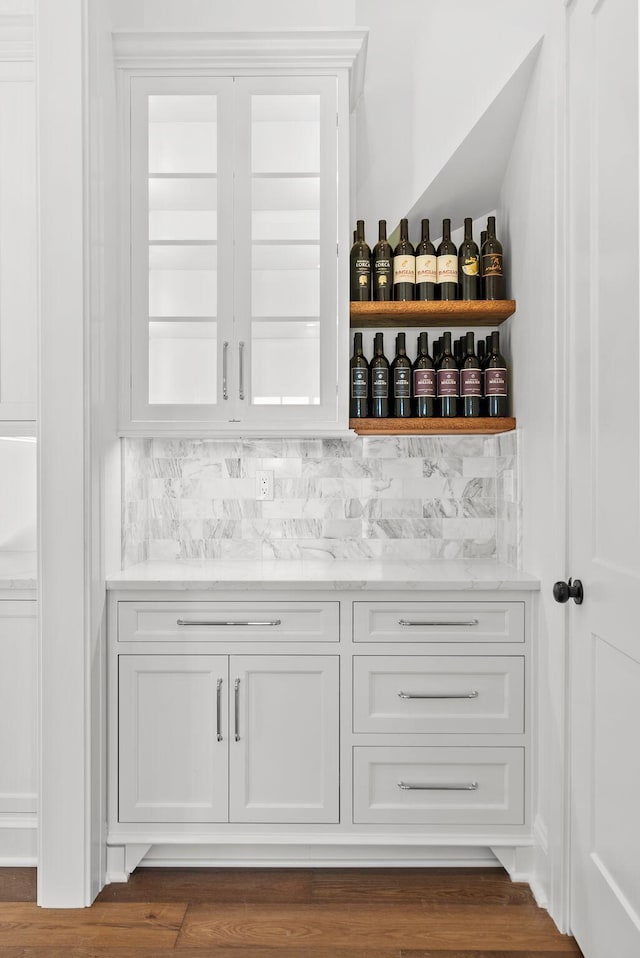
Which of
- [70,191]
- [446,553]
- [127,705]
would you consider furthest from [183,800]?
[70,191]

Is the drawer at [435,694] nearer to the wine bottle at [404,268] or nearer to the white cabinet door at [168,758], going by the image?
the white cabinet door at [168,758]

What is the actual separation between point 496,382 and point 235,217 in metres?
1.07

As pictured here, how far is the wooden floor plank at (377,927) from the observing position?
6.38ft

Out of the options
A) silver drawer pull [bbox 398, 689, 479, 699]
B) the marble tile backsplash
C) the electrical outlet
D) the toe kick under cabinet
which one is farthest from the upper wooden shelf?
silver drawer pull [bbox 398, 689, 479, 699]

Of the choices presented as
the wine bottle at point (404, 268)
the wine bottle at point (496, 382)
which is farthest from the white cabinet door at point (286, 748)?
the wine bottle at point (404, 268)

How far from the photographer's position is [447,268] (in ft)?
8.50

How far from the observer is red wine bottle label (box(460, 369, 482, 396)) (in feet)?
Answer: 8.55

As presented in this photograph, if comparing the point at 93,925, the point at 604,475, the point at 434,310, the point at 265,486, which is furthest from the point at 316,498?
the point at 93,925

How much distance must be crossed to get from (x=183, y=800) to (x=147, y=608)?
607 millimetres

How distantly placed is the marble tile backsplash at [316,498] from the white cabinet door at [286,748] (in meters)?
0.67

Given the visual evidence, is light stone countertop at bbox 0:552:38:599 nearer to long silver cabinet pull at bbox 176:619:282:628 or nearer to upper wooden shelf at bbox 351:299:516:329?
long silver cabinet pull at bbox 176:619:282:628

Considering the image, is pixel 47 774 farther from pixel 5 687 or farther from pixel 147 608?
pixel 147 608

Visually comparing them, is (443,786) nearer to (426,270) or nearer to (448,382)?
(448,382)

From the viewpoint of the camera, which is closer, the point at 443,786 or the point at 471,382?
the point at 443,786
